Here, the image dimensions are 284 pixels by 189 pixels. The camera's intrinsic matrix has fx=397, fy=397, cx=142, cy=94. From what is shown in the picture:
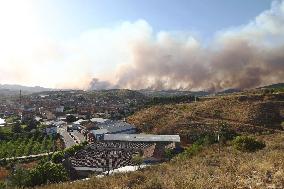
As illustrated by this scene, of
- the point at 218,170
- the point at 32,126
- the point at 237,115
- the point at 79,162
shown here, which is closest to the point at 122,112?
the point at 32,126

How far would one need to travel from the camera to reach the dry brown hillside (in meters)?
89.4

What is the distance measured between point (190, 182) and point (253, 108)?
9203 centimetres

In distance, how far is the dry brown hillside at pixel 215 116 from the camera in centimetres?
8938

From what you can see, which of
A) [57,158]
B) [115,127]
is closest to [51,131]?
[115,127]

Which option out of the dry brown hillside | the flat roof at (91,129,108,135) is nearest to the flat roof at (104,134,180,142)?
the flat roof at (91,129,108,135)

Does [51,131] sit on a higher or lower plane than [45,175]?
lower

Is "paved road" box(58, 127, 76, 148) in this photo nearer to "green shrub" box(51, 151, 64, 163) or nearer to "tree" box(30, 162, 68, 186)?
"green shrub" box(51, 151, 64, 163)

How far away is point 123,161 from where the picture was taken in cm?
5119

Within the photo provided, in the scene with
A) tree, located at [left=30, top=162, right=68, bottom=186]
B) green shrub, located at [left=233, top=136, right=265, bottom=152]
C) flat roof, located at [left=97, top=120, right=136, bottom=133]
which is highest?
green shrub, located at [left=233, top=136, right=265, bottom=152]

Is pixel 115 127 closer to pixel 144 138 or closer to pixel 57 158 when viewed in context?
pixel 144 138

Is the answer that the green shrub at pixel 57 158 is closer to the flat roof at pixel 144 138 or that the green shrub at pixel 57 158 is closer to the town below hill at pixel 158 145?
the town below hill at pixel 158 145

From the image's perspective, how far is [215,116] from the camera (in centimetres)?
10200

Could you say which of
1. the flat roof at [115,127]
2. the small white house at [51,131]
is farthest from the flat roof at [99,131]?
the small white house at [51,131]

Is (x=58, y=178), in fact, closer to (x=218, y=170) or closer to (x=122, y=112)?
(x=218, y=170)
